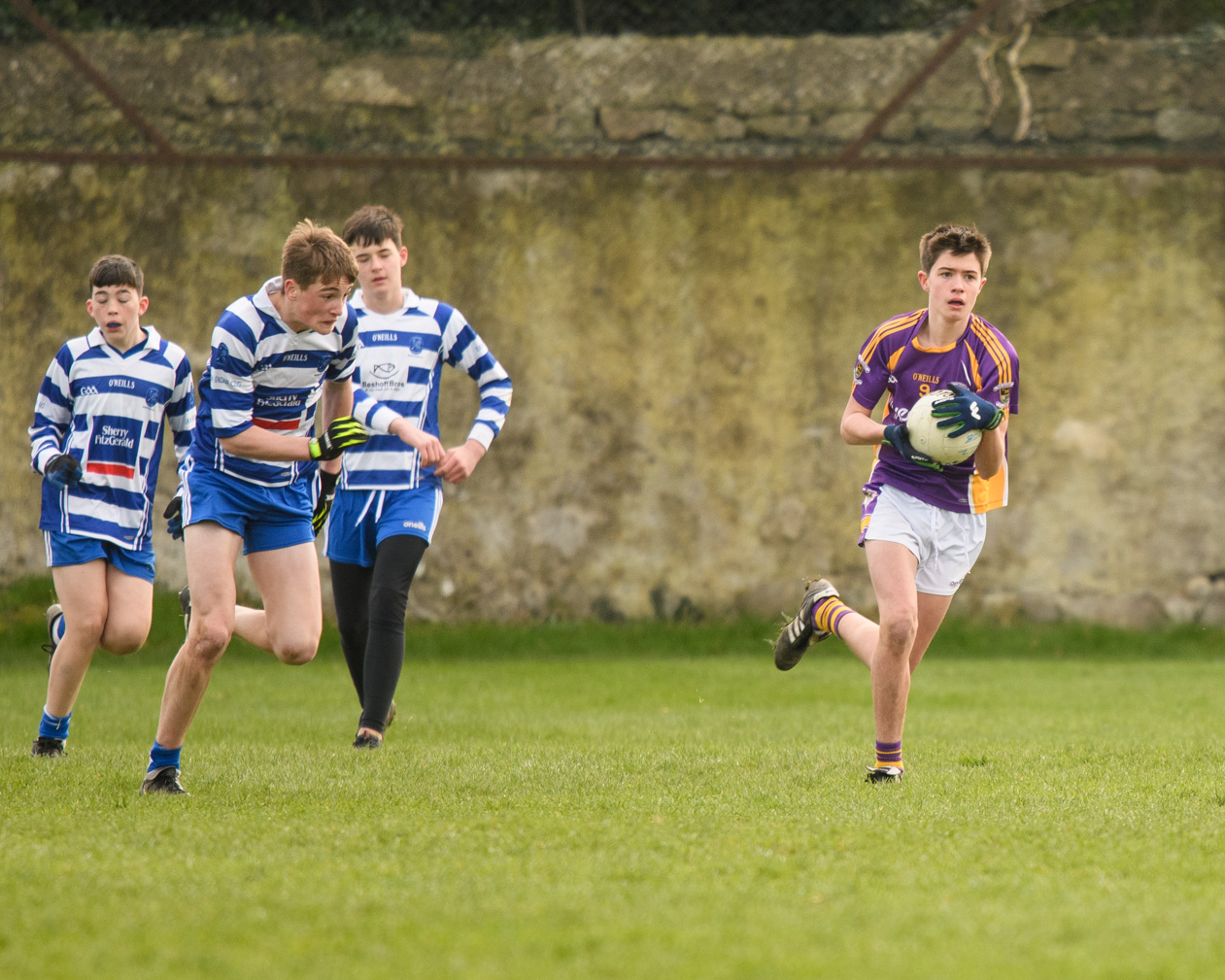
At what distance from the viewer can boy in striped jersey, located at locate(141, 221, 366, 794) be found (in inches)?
187

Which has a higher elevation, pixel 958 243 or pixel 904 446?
pixel 958 243

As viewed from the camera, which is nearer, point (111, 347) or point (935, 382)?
point (935, 382)

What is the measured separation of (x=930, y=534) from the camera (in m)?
5.18

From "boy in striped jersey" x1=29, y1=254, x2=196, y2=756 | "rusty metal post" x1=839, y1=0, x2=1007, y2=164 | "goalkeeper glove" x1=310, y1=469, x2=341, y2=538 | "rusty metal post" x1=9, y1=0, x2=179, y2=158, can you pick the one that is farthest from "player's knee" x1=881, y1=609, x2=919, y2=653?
"rusty metal post" x1=9, y1=0, x2=179, y2=158

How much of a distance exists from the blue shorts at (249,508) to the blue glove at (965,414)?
2.36 meters

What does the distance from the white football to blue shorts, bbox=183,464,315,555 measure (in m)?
2.27

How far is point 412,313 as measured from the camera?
6613 millimetres

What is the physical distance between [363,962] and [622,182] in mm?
8941

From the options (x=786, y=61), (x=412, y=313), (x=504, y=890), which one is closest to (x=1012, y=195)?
(x=786, y=61)

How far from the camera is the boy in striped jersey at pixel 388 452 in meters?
6.23

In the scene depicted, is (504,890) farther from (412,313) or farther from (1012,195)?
(1012,195)

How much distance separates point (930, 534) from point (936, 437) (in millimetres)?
463

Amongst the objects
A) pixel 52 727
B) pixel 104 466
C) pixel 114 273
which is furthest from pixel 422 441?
pixel 52 727

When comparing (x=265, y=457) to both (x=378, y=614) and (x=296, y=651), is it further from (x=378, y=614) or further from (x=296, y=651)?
(x=378, y=614)
